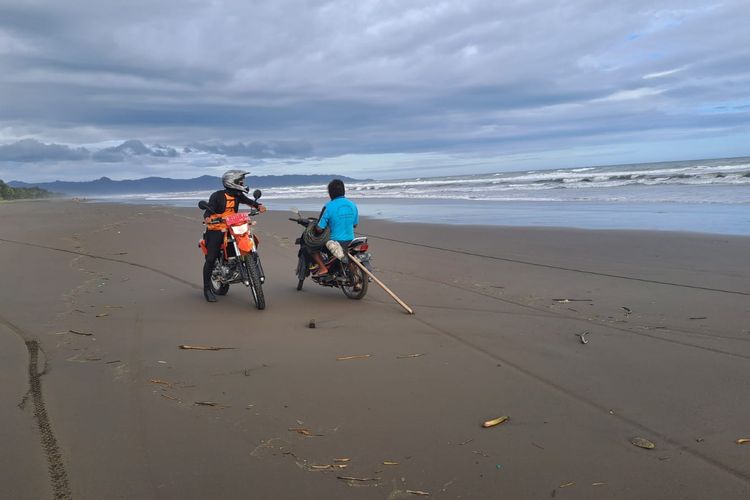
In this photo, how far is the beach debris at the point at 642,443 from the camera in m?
2.80

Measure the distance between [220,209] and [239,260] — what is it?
67 cm

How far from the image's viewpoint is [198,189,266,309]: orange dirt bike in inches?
239

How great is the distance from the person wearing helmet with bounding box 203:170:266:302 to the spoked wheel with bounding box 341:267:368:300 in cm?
137

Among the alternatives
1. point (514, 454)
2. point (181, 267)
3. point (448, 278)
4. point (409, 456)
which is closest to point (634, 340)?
point (514, 454)

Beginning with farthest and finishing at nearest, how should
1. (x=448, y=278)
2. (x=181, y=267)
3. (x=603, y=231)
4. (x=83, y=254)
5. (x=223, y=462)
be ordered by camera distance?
1. (x=603, y=231)
2. (x=83, y=254)
3. (x=181, y=267)
4. (x=448, y=278)
5. (x=223, y=462)

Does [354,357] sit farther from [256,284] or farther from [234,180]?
[234,180]

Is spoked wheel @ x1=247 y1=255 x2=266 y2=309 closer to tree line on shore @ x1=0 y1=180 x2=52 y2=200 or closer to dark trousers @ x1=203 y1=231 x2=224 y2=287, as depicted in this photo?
dark trousers @ x1=203 y1=231 x2=224 y2=287

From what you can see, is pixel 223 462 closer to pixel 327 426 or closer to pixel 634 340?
pixel 327 426

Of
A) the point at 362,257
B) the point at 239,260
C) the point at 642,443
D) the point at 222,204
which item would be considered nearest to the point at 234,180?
the point at 222,204

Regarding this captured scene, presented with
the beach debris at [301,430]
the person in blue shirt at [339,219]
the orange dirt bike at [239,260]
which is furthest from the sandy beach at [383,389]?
the person in blue shirt at [339,219]

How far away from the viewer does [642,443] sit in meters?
2.83

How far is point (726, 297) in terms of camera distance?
234 inches

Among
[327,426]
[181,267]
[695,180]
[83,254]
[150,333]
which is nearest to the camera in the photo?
[327,426]

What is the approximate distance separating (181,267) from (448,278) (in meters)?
4.38
